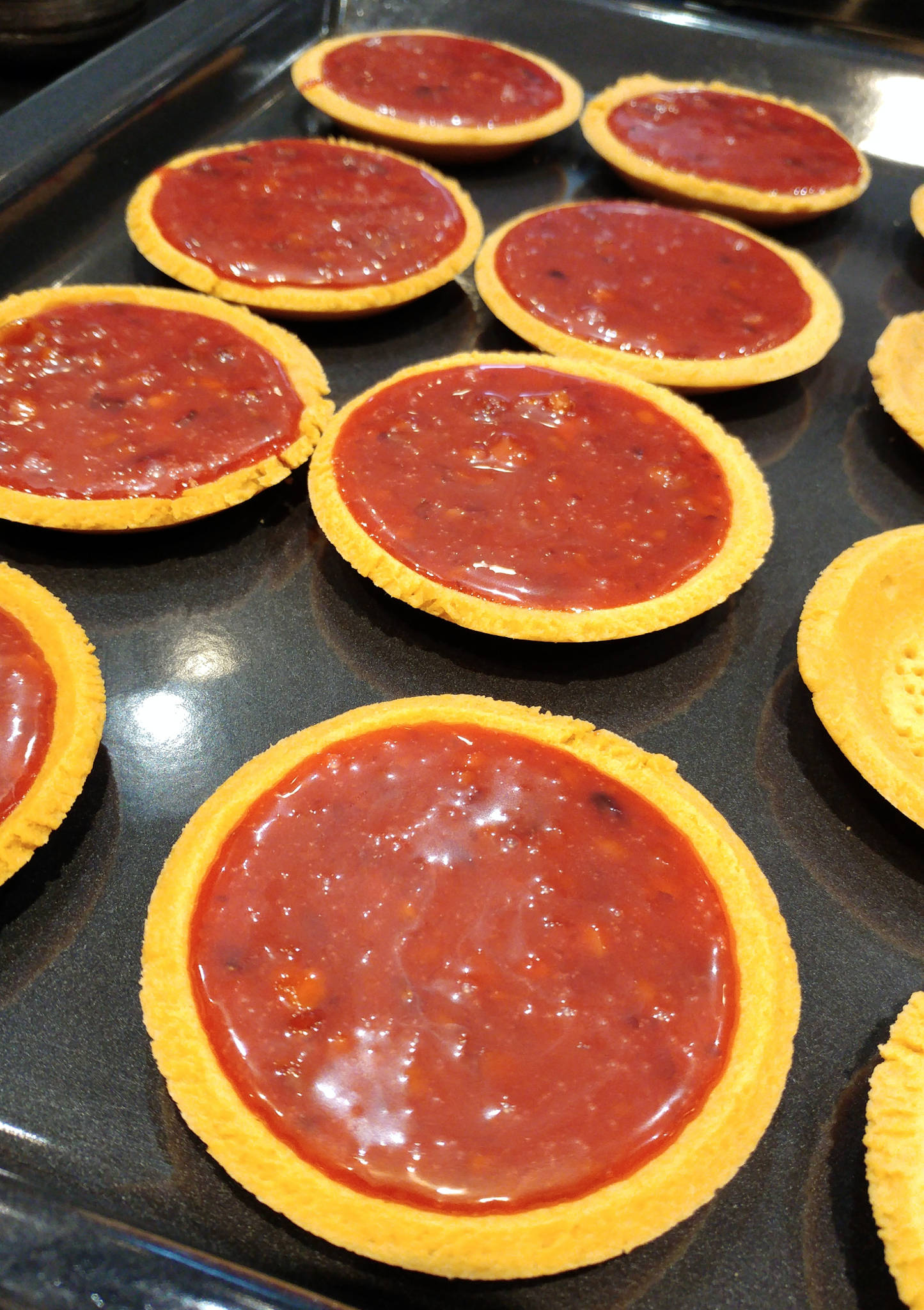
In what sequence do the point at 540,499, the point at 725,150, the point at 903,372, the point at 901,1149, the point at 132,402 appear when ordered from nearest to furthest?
the point at 901,1149 < the point at 540,499 < the point at 132,402 < the point at 903,372 < the point at 725,150

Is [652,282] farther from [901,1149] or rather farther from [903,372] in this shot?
[901,1149]

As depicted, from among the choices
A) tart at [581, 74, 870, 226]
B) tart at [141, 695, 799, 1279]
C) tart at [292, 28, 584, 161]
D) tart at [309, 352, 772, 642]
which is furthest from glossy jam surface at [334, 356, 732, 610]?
tart at [292, 28, 584, 161]

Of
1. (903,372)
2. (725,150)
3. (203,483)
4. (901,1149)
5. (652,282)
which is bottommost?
(901,1149)

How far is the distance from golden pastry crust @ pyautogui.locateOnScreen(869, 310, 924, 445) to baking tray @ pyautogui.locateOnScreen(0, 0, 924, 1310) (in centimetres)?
15

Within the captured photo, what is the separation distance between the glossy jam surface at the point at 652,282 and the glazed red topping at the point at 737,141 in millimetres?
421

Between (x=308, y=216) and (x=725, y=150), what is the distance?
4.99ft

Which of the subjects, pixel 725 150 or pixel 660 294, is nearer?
pixel 660 294

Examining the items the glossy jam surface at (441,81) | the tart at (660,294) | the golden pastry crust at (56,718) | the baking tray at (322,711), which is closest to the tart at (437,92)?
the glossy jam surface at (441,81)

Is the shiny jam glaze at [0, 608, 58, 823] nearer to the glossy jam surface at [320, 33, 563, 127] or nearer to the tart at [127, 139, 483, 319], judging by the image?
the tart at [127, 139, 483, 319]

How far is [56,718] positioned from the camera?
1795mm

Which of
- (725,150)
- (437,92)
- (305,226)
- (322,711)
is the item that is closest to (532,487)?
(322,711)

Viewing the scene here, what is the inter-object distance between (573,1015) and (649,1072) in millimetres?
130

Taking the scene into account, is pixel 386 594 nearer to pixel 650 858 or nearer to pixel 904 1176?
pixel 650 858

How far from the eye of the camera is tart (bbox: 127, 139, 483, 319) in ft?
9.02
